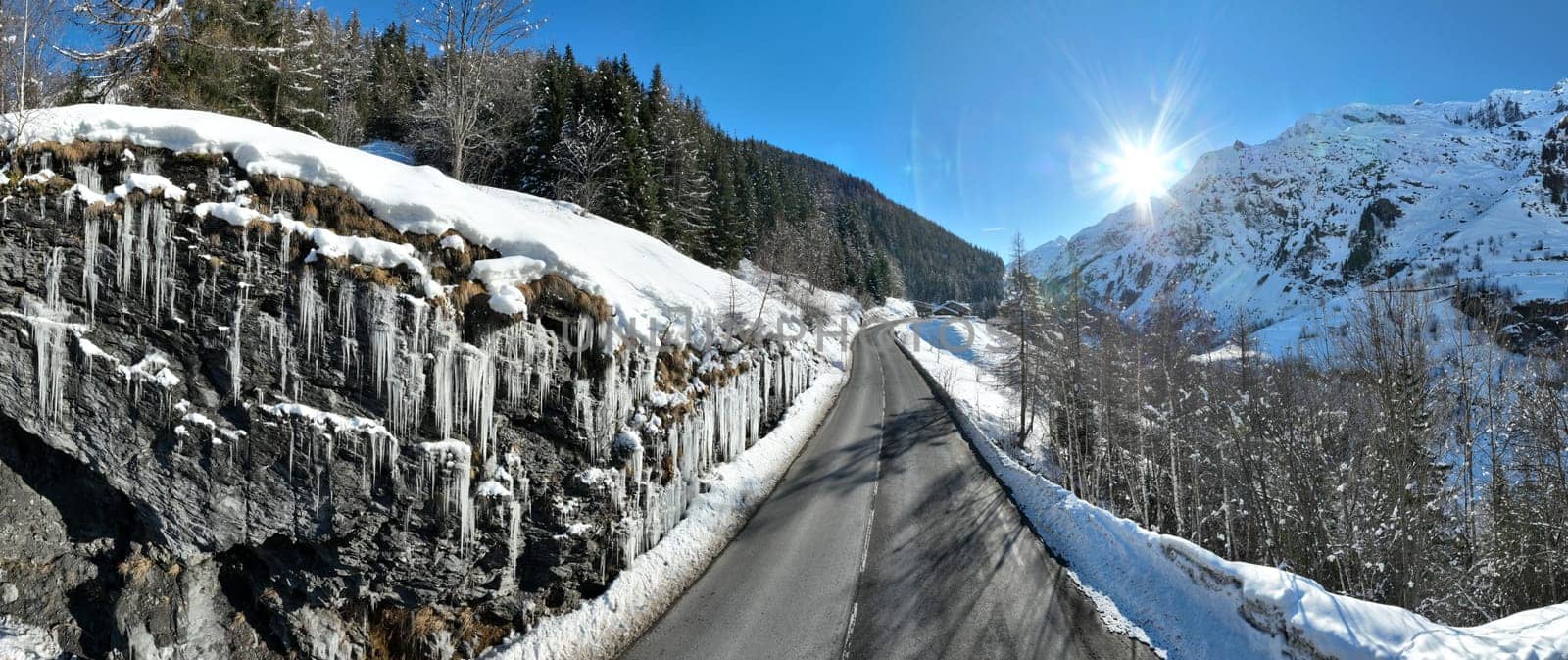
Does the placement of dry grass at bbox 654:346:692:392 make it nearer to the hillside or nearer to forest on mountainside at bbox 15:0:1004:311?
the hillside

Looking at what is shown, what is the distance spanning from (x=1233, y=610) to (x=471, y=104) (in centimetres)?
2078

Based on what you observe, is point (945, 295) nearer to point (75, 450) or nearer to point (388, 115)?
point (388, 115)

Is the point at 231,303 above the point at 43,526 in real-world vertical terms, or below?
above

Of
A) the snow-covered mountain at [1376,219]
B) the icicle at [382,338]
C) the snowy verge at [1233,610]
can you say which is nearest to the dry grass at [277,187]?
the icicle at [382,338]

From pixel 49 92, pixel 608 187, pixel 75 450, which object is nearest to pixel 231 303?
pixel 75 450

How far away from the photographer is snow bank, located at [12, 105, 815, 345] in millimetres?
7316

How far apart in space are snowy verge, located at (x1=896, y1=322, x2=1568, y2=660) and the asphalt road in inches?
19.8

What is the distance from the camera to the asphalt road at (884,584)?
6.97 meters

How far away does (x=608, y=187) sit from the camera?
1027 inches

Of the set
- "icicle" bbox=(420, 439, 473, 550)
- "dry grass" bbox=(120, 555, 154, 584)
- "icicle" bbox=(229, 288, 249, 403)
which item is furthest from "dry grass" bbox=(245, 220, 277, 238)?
"dry grass" bbox=(120, 555, 154, 584)

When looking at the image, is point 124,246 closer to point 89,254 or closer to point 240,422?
point 89,254

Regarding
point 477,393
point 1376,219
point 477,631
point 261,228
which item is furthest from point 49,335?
point 1376,219

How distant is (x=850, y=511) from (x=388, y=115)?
4696cm

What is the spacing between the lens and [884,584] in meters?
8.59
